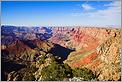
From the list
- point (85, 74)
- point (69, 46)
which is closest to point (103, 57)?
point (85, 74)

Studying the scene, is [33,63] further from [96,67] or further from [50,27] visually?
[96,67]

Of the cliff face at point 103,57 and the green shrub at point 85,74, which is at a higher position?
the cliff face at point 103,57

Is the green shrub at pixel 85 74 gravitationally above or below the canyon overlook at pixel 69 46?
below

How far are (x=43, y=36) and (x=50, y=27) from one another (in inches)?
4.2

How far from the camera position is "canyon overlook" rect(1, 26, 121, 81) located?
3.09 meters

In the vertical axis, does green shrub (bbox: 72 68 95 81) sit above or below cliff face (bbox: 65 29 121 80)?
below

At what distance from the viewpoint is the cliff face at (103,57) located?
306 centimetres

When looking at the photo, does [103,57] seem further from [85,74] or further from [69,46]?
[69,46]

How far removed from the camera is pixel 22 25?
315 cm

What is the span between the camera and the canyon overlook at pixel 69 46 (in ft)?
10.1

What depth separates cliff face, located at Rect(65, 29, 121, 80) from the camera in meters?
3.06

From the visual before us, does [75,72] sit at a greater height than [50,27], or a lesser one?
lesser

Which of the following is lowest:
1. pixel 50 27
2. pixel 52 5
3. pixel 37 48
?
pixel 37 48

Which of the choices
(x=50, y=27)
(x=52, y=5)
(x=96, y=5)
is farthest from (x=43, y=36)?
(x=96, y=5)
